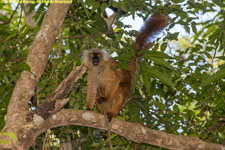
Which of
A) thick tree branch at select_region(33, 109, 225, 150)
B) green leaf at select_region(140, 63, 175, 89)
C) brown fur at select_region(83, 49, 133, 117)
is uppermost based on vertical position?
green leaf at select_region(140, 63, 175, 89)

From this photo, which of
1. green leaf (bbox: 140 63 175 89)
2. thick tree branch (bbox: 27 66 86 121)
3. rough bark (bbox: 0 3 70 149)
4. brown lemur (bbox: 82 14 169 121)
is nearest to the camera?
rough bark (bbox: 0 3 70 149)

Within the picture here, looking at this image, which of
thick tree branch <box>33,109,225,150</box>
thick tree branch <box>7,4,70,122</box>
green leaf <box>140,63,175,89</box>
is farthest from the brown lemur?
thick tree branch <box>7,4,70,122</box>

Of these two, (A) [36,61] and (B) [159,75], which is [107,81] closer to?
(B) [159,75]

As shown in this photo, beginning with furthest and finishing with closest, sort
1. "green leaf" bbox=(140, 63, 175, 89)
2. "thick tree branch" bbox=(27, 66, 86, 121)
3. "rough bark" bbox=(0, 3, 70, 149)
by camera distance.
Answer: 1. "green leaf" bbox=(140, 63, 175, 89)
2. "thick tree branch" bbox=(27, 66, 86, 121)
3. "rough bark" bbox=(0, 3, 70, 149)

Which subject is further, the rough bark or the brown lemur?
the brown lemur

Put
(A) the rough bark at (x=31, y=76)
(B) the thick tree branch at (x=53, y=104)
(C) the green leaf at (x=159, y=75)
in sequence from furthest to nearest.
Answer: (C) the green leaf at (x=159, y=75) → (B) the thick tree branch at (x=53, y=104) → (A) the rough bark at (x=31, y=76)

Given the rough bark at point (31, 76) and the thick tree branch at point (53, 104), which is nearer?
the rough bark at point (31, 76)

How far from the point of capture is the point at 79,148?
22.5 feet

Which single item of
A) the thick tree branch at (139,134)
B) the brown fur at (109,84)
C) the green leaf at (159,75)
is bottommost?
the thick tree branch at (139,134)

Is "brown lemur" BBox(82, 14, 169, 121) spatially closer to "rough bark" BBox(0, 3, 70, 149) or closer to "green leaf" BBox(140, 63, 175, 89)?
"green leaf" BBox(140, 63, 175, 89)

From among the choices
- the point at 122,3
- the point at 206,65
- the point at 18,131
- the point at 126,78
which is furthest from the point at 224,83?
the point at 18,131

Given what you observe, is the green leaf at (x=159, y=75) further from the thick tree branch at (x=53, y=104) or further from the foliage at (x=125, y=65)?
the thick tree branch at (x=53, y=104)

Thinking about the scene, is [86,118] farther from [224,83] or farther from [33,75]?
[224,83]

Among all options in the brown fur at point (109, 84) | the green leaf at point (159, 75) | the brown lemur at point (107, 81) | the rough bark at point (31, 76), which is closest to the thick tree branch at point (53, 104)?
the rough bark at point (31, 76)
